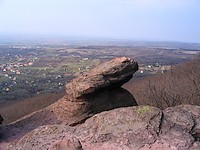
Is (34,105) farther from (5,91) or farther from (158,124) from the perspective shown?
(158,124)

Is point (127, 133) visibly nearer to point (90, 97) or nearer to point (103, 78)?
point (103, 78)

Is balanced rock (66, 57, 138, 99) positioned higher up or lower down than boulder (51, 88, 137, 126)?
higher up

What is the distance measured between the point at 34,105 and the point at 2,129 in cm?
2688

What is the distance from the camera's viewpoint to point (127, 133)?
787cm

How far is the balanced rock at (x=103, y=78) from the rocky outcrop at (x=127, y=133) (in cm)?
614

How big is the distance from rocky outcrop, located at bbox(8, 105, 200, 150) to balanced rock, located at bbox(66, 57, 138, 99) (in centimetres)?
614

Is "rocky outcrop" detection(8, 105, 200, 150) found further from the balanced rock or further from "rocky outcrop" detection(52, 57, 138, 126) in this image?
"rocky outcrop" detection(52, 57, 138, 126)

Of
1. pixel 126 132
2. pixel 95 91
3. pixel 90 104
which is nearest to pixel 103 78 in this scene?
pixel 95 91

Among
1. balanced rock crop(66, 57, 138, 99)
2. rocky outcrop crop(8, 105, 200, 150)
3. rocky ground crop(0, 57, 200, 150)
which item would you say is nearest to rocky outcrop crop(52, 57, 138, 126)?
balanced rock crop(66, 57, 138, 99)

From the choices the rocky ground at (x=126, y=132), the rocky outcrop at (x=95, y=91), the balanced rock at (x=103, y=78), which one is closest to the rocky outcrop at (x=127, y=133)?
the rocky ground at (x=126, y=132)

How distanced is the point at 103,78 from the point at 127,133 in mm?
7251

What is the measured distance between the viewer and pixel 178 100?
77.6 feet

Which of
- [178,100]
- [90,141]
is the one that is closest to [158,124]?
[90,141]

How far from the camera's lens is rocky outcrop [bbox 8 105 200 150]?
7520 millimetres
